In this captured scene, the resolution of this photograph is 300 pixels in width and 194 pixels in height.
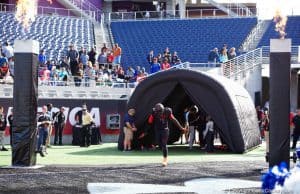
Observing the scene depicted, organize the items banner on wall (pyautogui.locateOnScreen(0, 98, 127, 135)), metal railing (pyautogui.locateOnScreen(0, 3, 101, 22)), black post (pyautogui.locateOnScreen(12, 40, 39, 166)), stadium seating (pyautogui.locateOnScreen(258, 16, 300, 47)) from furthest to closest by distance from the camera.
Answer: metal railing (pyautogui.locateOnScreen(0, 3, 101, 22)), stadium seating (pyautogui.locateOnScreen(258, 16, 300, 47)), banner on wall (pyautogui.locateOnScreen(0, 98, 127, 135)), black post (pyautogui.locateOnScreen(12, 40, 39, 166))

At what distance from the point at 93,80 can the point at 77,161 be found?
10801 mm

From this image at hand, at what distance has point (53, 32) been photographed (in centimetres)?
3644

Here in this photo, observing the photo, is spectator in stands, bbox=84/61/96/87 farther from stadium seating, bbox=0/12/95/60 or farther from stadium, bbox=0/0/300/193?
stadium seating, bbox=0/12/95/60

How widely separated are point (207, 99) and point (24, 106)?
6.81 m

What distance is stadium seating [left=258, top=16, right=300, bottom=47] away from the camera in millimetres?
36156

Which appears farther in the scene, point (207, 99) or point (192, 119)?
point (192, 119)

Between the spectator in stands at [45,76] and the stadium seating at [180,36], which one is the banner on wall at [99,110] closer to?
the spectator in stands at [45,76]

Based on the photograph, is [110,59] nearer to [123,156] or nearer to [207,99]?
[207,99]

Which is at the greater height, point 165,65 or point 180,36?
point 180,36

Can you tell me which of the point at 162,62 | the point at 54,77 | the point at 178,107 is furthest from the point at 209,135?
the point at 162,62

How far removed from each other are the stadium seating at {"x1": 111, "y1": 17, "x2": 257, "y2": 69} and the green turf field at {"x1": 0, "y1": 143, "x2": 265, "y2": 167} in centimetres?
1612

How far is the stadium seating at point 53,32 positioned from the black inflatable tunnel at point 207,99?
14.1 m

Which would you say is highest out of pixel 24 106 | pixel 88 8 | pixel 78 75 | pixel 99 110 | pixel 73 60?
pixel 88 8

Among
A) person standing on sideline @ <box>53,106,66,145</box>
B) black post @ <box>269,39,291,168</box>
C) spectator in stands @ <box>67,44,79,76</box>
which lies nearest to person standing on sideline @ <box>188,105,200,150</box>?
person standing on sideline @ <box>53,106,66,145</box>
